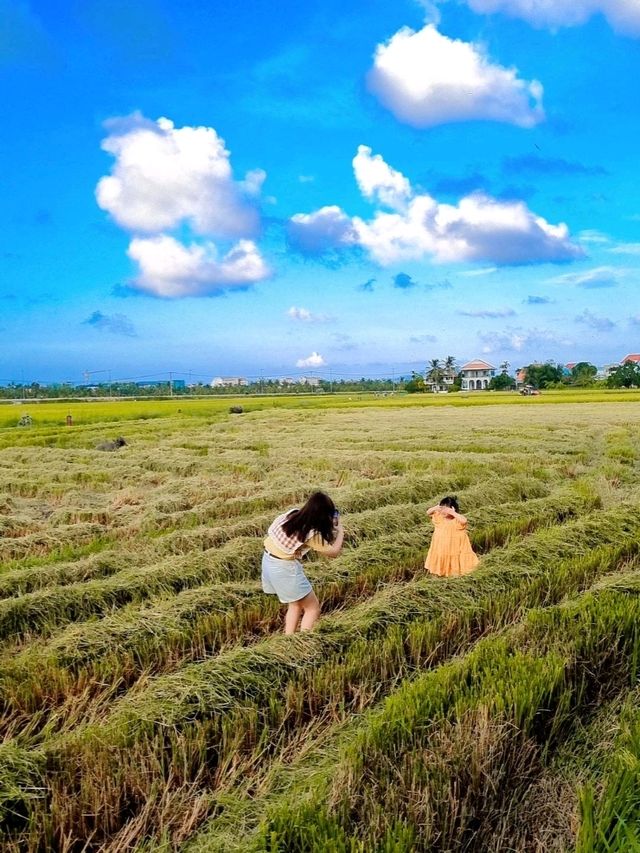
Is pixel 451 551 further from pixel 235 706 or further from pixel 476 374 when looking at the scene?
pixel 476 374

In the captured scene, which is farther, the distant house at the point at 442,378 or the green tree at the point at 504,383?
the distant house at the point at 442,378

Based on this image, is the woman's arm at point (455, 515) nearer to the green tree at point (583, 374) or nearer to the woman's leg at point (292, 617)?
the woman's leg at point (292, 617)

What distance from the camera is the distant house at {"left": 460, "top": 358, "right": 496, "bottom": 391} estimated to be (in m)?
119

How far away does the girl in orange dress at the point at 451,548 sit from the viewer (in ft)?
18.1

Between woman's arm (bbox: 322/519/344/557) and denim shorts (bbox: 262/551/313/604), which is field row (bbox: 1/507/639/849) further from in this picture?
woman's arm (bbox: 322/519/344/557)

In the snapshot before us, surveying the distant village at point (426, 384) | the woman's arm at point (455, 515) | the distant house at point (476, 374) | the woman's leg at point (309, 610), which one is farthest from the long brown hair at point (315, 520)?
the distant house at point (476, 374)

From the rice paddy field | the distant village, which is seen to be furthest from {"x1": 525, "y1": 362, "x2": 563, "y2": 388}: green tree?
the rice paddy field

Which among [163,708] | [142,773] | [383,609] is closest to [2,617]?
[163,708]

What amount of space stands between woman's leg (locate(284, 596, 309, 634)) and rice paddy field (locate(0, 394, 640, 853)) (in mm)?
202

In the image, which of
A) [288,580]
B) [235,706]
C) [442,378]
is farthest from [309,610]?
[442,378]

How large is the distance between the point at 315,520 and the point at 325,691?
119cm

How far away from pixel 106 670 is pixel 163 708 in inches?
33.0

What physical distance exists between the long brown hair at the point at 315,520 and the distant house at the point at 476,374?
117190 millimetres

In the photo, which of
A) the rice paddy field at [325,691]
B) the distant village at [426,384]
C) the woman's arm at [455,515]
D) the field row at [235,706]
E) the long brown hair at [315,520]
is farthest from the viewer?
the distant village at [426,384]
